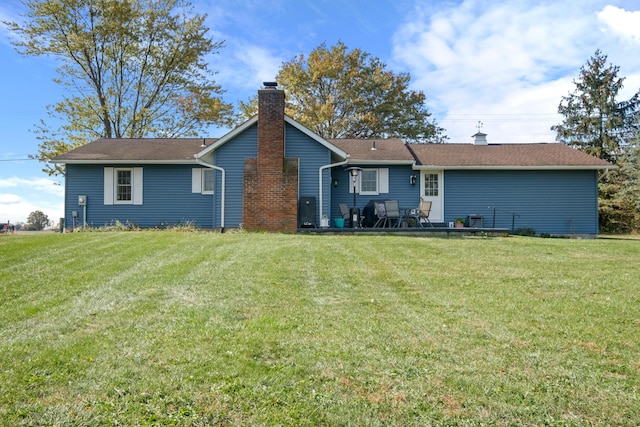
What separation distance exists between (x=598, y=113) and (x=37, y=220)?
37.1m

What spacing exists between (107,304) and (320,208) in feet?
32.5

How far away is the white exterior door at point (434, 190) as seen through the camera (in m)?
16.2

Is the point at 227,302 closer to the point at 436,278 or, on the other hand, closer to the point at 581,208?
the point at 436,278

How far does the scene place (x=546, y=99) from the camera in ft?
96.8

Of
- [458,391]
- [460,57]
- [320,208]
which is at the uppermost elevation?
[460,57]

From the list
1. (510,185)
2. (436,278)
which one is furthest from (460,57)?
(436,278)

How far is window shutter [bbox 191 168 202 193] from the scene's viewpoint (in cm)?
1577

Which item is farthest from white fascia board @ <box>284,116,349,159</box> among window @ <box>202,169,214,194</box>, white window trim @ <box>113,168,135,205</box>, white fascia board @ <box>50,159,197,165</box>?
white window trim @ <box>113,168,135,205</box>

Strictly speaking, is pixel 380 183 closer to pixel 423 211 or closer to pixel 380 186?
pixel 380 186

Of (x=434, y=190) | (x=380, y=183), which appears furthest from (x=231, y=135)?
(x=434, y=190)

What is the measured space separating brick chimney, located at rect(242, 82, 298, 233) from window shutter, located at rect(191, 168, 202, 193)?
126 inches

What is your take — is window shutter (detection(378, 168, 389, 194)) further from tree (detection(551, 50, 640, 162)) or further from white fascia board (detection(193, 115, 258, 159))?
tree (detection(551, 50, 640, 162))

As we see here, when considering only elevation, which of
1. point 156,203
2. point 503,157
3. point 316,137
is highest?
point 316,137

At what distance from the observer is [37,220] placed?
93.9 feet
